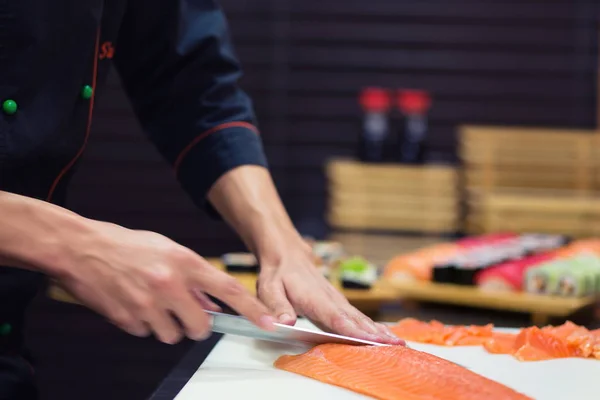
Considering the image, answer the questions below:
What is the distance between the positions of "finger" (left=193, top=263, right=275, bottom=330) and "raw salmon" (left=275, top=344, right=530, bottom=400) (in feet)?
0.31

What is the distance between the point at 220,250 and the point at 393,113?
1122 mm

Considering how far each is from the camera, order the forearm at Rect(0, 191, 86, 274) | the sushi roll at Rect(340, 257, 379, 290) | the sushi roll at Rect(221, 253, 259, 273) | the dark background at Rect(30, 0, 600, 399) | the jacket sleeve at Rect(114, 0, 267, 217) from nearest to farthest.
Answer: the forearm at Rect(0, 191, 86, 274) → the jacket sleeve at Rect(114, 0, 267, 217) → the sushi roll at Rect(340, 257, 379, 290) → the sushi roll at Rect(221, 253, 259, 273) → the dark background at Rect(30, 0, 600, 399)

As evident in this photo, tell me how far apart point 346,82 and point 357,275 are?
7.52 feet

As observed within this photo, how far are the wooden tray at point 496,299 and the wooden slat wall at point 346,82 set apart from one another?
86.4 inches

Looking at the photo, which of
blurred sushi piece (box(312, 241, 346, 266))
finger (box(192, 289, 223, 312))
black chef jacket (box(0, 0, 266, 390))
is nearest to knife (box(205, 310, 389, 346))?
finger (box(192, 289, 223, 312))

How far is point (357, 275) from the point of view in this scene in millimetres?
2104

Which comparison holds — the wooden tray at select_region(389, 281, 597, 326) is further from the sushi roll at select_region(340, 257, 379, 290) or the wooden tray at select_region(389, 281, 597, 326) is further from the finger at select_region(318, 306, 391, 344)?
the finger at select_region(318, 306, 391, 344)

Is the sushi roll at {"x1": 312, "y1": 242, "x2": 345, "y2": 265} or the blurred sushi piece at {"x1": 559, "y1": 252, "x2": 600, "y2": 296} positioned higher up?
the blurred sushi piece at {"x1": 559, "y1": 252, "x2": 600, "y2": 296}

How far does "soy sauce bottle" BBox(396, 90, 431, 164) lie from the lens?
3490 mm

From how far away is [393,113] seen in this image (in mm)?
4156

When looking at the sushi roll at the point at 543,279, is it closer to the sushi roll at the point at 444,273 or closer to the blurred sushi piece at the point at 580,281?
the blurred sushi piece at the point at 580,281

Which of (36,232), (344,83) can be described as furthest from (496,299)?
(344,83)

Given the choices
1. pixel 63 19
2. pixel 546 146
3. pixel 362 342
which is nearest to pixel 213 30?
pixel 63 19

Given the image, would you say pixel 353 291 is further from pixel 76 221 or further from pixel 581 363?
pixel 76 221
